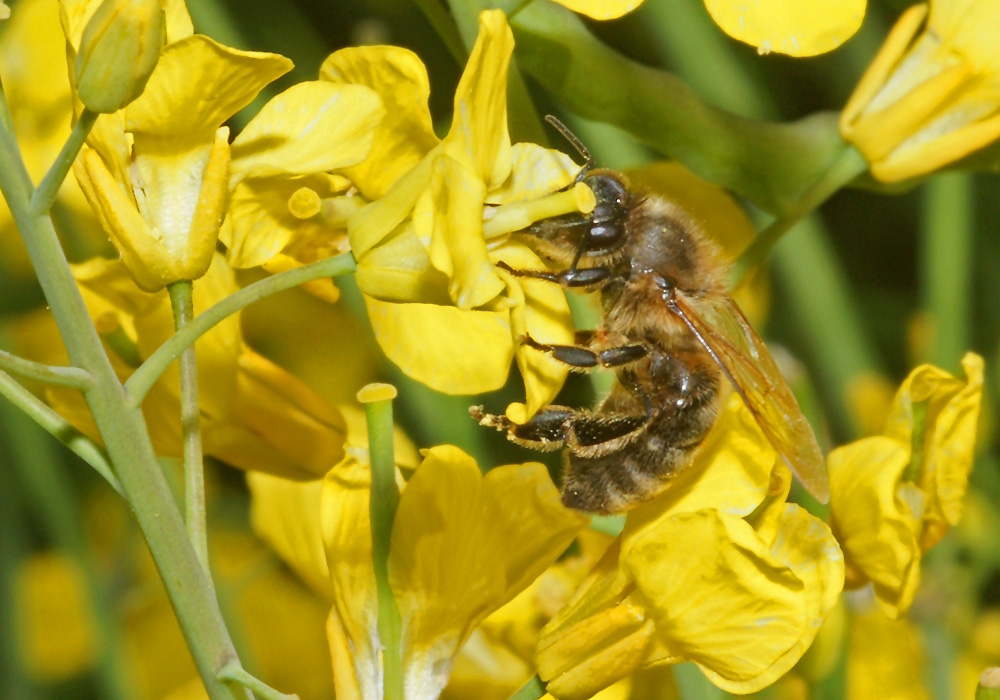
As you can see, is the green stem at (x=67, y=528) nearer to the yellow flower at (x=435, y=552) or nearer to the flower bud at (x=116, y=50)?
the yellow flower at (x=435, y=552)

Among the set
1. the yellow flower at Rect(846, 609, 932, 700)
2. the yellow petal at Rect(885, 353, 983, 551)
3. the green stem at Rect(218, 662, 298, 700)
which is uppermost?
the green stem at Rect(218, 662, 298, 700)

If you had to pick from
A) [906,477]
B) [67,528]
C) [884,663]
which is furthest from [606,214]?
[67,528]

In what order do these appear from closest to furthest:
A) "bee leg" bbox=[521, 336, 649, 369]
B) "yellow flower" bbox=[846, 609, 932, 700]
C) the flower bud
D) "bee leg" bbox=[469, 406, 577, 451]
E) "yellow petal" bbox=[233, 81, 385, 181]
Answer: the flower bud → "yellow petal" bbox=[233, 81, 385, 181] → "bee leg" bbox=[521, 336, 649, 369] → "bee leg" bbox=[469, 406, 577, 451] → "yellow flower" bbox=[846, 609, 932, 700]

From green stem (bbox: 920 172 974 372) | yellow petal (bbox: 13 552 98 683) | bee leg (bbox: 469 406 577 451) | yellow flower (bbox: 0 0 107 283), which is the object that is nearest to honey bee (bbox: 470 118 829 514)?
bee leg (bbox: 469 406 577 451)

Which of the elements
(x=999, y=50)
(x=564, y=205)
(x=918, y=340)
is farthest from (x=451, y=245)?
(x=918, y=340)

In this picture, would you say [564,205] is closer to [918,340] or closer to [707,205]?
[707,205]

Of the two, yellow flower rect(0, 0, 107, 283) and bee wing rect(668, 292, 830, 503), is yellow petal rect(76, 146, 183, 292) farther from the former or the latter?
bee wing rect(668, 292, 830, 503)

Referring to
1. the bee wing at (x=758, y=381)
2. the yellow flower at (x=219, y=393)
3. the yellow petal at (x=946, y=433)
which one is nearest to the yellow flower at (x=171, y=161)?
the yellow flower at (x=219, y=393)
